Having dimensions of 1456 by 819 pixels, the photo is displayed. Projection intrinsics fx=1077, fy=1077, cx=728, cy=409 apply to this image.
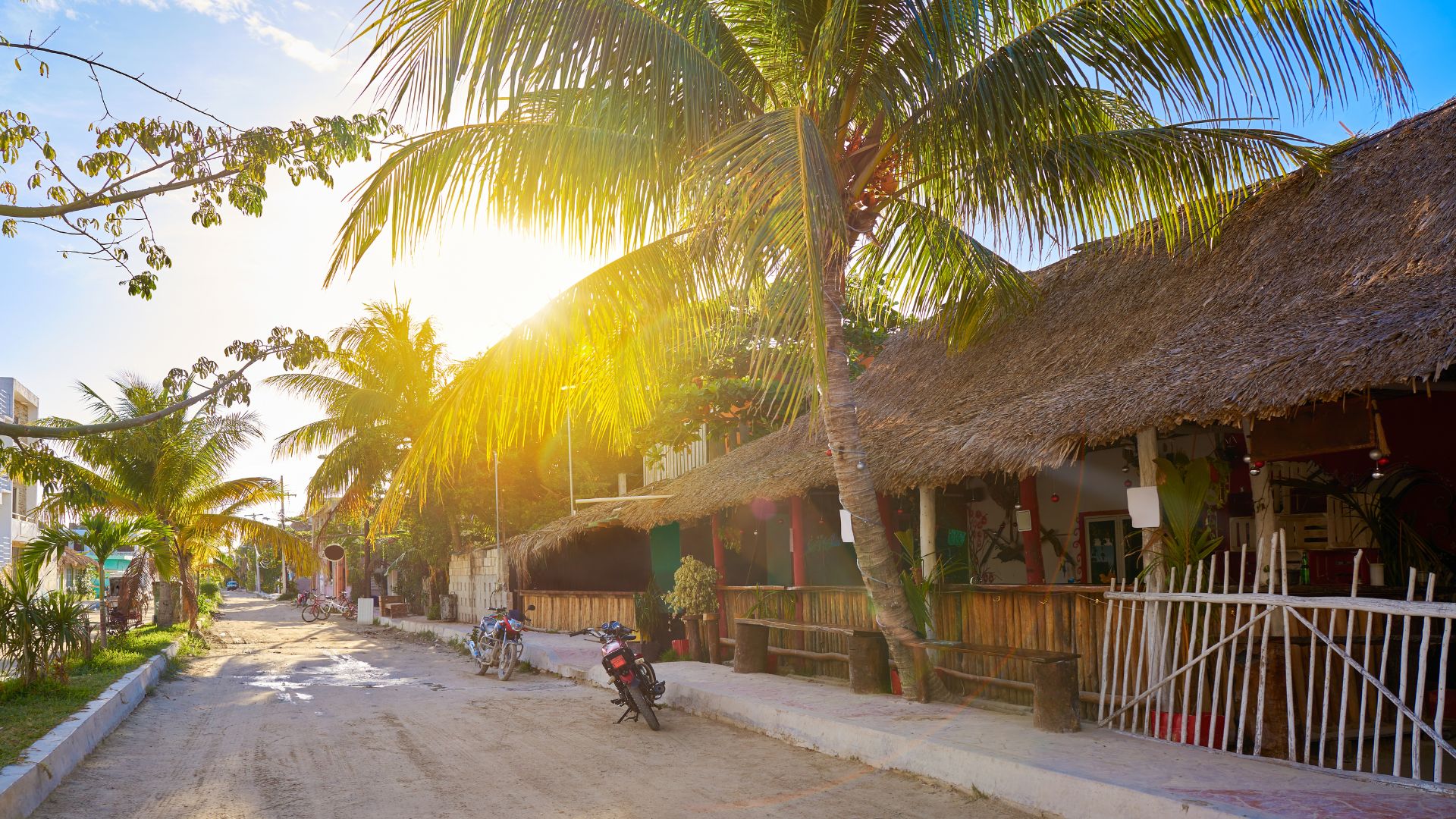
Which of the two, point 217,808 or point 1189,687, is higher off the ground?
point 1189,687

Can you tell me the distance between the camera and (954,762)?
677 cm

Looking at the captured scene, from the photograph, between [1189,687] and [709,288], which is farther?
[709,288]

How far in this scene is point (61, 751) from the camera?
297 inches

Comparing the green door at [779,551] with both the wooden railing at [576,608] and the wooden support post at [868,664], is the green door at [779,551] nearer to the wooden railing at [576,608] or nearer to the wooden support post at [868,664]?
the wooden railing at [576,608]

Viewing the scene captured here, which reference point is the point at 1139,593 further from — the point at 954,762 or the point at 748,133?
the point at 748,133

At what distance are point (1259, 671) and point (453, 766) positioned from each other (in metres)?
5.42

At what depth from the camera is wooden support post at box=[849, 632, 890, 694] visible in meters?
9.98

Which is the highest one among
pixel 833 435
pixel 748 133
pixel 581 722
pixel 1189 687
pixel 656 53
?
pixel 656 53

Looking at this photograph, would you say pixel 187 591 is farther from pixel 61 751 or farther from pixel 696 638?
pixel 61 751

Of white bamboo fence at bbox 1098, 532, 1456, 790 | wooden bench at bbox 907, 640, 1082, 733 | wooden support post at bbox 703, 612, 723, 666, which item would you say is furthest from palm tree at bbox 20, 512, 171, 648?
white bamboo fence at bbox 1098, 532, 1456, 790

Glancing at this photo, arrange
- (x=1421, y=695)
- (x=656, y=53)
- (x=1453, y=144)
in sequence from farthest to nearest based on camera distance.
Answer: (x=1453, y=144) → (x=656, y=53) → (x=1421, y=695)

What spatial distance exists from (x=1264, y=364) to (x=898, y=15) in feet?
11.7

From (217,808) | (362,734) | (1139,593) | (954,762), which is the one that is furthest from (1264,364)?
(362,734)

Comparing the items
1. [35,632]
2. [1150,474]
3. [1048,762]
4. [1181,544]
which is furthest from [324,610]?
[1048,762]
